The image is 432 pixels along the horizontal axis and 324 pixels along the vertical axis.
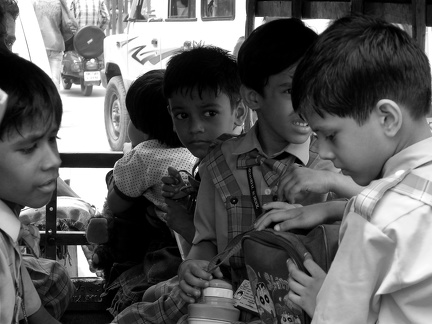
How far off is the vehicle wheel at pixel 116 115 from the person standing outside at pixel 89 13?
208 centimetres

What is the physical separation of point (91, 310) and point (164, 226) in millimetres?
641

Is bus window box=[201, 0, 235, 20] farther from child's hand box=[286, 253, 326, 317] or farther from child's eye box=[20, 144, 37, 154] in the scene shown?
child's hand box=[286, 253, 326, 317]

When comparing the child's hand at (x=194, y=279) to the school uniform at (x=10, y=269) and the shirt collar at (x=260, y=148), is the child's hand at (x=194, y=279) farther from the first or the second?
the school uniform at (x=10, y=269)

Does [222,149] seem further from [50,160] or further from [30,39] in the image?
[30,39]

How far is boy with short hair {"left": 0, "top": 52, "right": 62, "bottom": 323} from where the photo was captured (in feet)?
8.02

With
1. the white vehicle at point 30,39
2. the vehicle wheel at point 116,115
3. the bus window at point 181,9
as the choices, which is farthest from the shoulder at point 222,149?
the vehicle wheel at point 116,115

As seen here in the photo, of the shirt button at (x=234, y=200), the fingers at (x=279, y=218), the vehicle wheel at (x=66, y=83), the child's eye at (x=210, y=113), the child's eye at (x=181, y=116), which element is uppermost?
the child's eye at (x=210, y=113)

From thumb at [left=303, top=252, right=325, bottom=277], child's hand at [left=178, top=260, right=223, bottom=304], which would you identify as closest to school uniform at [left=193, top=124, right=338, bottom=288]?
child's hand at [left=178, top=260, right=223, bottom=304]

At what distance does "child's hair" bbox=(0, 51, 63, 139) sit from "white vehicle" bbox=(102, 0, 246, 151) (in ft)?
28.1

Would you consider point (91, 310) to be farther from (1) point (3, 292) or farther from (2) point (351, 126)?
(2) point (351, 126)

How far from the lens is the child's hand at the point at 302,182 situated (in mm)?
2547

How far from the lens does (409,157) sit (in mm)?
1978

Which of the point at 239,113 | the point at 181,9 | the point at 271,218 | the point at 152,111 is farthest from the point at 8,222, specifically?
the point at 181,9

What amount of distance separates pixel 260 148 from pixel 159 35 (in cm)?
894
